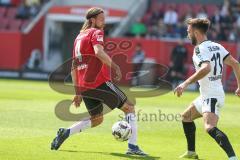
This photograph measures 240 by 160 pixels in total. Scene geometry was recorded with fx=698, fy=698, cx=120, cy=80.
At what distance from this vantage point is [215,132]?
9914 millimetres

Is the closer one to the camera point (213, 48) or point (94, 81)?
point (213, 48)

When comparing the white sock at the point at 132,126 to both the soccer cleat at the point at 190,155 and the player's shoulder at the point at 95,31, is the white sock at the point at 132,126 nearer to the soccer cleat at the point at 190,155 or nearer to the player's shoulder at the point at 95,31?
the soccer cleat at the point at 190,155

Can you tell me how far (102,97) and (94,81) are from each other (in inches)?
13.3

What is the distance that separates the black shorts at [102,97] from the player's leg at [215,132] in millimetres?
1527

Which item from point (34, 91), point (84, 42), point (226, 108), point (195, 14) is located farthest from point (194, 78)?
point (195, 14)

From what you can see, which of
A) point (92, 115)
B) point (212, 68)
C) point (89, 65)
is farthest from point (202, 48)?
point (92, 115)

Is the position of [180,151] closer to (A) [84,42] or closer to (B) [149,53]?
(A) [84,42]

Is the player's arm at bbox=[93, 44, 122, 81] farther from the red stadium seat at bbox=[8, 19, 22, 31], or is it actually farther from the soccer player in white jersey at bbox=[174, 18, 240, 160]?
the red stadium seat at bbox=[8, 19, 22, 31]

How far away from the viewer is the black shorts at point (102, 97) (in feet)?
36.1

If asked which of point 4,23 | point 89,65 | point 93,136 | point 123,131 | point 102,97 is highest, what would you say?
point 89,65

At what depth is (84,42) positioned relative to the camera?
11109mm

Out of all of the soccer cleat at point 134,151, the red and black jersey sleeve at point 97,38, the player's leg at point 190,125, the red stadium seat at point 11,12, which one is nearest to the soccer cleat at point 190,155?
the player's leg at point 190,125

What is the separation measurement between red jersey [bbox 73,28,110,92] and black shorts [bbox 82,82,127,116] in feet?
0.36

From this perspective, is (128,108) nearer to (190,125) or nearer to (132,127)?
(132,127)
